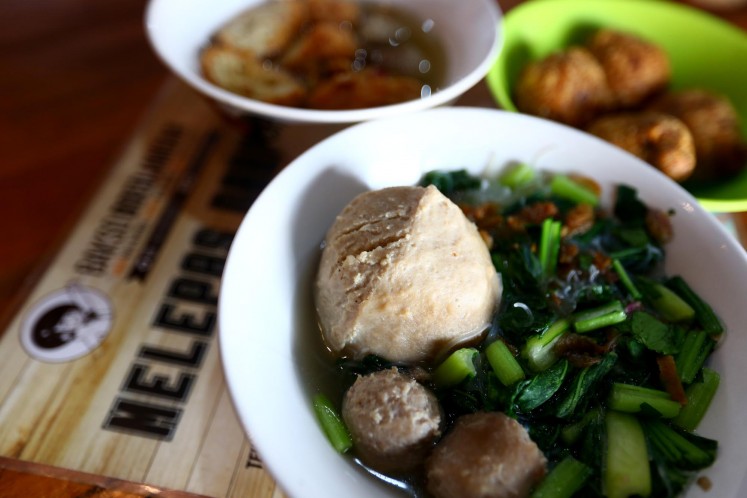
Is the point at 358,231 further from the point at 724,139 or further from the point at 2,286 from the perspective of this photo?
the point at 724,139

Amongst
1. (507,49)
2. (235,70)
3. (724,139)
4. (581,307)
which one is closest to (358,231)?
(581,307)

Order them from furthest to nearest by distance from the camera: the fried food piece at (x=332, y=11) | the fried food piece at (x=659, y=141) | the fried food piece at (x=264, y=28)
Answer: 1. the fried food piece at (x=332, y=11)
2. the fried food piece at (x=264, y=28)
3. the fried food piece at (x=659, y=141)

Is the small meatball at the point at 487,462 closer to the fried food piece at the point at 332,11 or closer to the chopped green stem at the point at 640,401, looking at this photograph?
the chopped green stem at the point at 640,401

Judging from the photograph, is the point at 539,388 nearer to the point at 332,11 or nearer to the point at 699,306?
the point at 699,306

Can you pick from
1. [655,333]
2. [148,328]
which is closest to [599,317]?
[655,333]

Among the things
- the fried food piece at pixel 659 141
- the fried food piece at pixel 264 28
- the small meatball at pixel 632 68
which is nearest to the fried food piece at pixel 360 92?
the fried food piece at pixel 264 28

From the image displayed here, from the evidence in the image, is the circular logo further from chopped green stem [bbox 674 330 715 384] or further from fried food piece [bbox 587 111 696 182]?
fried food piece [bbox 587 111 696 182]
